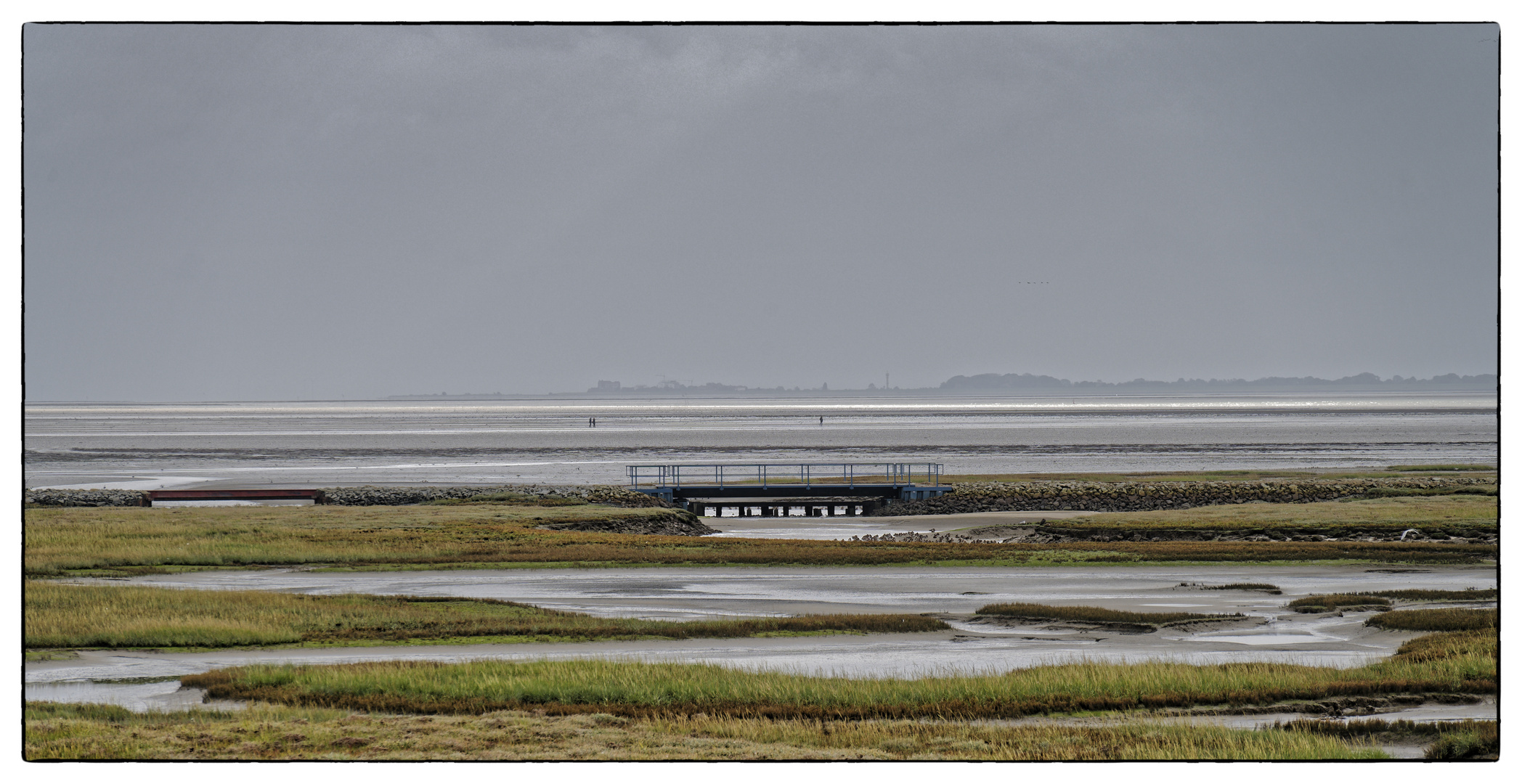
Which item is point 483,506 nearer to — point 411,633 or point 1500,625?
point 411,633

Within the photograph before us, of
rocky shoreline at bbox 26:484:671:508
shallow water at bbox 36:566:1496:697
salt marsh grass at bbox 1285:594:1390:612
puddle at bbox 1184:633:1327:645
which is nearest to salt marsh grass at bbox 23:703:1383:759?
shallow water at bbox 36:566:1496:697

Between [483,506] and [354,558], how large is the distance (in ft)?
65.7

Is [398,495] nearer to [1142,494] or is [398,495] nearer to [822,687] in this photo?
[1142,494]

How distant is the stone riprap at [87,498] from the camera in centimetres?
6238

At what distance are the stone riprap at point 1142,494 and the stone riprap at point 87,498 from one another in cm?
3687

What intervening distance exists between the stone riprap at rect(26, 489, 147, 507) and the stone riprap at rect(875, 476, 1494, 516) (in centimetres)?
3687

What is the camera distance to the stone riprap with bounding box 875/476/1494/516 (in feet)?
210

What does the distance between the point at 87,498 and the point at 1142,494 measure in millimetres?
53351

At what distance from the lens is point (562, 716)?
16.2 m

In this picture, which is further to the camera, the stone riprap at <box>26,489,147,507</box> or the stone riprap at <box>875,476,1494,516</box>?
the stone riprap at <box>875,476,1494,516</box>

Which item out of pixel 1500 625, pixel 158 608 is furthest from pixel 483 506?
pixel 1500 625

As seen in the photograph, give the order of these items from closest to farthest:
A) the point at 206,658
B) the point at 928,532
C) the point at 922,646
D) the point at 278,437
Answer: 1. the point at 206,658
2. the point at 922,646
3. the point at 928,532
4. the point at 278,437

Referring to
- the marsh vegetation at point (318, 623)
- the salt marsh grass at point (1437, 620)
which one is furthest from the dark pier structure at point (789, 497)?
the salt marsh grass at point (1437, 620)

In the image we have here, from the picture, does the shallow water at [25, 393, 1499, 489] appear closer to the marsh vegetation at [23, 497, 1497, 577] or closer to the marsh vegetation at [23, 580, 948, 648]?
the marsh vegetation at [23, 497, 1497, 577]
